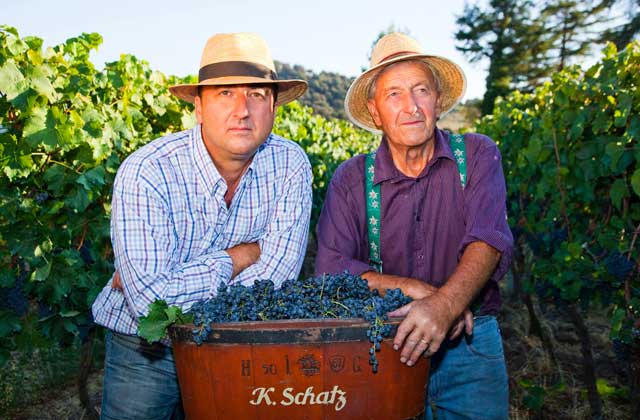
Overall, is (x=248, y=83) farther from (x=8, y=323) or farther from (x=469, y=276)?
(x=8, y=323)

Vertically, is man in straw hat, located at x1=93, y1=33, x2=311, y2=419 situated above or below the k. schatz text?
above

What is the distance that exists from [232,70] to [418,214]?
3.51 feet

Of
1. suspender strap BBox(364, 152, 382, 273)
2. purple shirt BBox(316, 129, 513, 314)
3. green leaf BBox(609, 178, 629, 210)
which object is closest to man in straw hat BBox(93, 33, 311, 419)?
purple shirt BBox(316, 129, 513, 314)

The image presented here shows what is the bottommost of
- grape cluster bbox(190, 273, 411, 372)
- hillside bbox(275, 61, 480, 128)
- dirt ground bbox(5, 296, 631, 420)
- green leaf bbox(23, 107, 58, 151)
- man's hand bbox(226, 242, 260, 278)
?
dirt ground bbox(5, 296, 631, 420)

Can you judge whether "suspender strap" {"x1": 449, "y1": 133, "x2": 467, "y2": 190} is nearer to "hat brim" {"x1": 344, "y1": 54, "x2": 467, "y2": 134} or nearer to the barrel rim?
"hat brim" {"x1": 344, "y1": 54, "x2": 467, "y2": 134}

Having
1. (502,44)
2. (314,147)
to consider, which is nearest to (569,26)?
(502,44)

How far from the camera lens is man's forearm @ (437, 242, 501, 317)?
2137mm

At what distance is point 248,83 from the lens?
8.30ft

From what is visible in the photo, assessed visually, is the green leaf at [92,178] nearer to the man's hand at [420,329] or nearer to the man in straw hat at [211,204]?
the man in straw hat at [211,204]

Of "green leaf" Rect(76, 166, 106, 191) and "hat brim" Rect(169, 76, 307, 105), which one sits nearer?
"hat brim" Rect(169, 76, 307, 105)

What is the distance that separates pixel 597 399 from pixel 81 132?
394 centimetres

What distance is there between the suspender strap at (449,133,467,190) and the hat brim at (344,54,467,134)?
0.39m

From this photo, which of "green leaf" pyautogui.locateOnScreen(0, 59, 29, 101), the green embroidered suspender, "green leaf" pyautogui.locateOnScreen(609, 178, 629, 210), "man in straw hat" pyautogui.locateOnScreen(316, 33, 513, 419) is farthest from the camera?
"green leaf" pyautogui.locateOnScreen(609, 178, 629, 210)

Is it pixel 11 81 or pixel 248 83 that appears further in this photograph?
pixel 11 81
